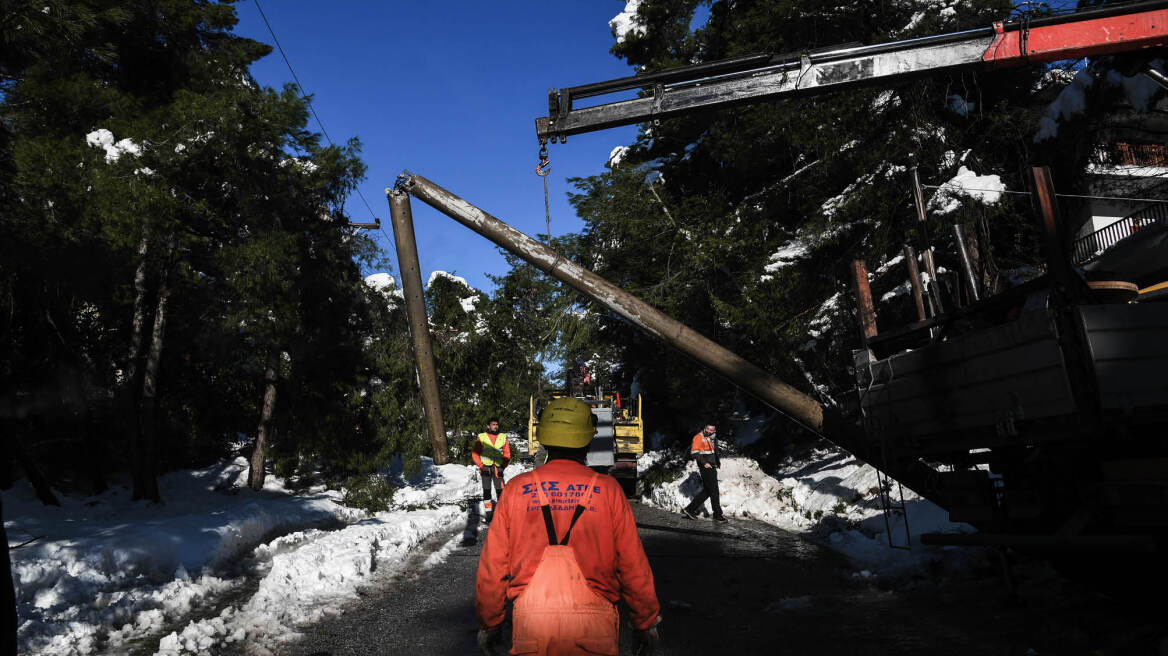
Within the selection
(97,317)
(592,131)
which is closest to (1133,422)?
(592,131)

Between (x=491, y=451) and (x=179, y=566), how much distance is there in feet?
15.5

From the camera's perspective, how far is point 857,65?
753 centimetres

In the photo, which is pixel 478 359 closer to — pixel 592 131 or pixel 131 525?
pixel 131 525

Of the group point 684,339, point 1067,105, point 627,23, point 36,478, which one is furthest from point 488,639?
point 627,23

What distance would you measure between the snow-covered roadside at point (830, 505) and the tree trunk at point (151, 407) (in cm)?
1076

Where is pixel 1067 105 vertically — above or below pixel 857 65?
above

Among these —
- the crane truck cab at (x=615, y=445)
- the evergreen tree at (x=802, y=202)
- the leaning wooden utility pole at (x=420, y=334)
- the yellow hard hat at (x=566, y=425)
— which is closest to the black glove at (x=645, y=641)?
the yellow hard hat at (x=566, y=425)

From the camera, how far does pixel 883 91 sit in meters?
16.0

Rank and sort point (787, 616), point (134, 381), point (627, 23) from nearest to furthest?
point (787, 616), point (134, 381), point (627, 23)

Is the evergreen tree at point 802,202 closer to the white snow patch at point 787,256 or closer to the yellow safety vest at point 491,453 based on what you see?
the white snow patch at point 787,256

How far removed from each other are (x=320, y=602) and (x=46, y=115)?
13.4 metres

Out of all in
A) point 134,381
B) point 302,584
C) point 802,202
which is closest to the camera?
point 302,584

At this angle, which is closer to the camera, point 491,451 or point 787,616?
point 787,616

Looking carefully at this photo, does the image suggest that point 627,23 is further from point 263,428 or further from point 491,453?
point 491,453
